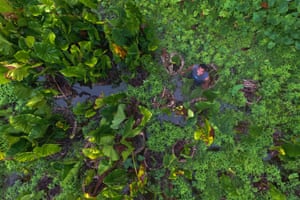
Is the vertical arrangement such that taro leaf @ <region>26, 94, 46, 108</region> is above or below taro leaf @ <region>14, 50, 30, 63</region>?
below

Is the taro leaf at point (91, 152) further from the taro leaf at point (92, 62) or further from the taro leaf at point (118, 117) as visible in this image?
the taro leaf at point (92, 62)

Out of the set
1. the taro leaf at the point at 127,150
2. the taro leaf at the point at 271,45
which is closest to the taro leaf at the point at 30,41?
the taro leaf at the point at 127,150

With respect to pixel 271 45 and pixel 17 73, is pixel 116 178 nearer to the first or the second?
pixel 17 73

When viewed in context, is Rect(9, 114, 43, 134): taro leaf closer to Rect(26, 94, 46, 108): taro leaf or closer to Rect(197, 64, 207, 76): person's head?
Rect(26, 94, 46, 108): taro leaf

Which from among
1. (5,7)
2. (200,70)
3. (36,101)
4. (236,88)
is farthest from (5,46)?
(236,88)

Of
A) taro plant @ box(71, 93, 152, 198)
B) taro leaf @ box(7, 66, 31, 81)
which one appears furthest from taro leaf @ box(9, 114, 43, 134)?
taro plant @ box(71, 93, 152, 198)

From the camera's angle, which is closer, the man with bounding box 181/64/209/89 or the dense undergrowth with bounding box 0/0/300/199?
the dense undergrowth with bounding box 0/0/300/199

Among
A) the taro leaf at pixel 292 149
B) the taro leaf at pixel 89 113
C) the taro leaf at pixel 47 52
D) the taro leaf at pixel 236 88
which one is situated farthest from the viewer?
the taro leaf at pixel 236 88

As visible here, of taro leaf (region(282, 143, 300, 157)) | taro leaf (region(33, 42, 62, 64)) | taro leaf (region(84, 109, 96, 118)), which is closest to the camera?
taro leaf (region(33, 42, 62, 64))
